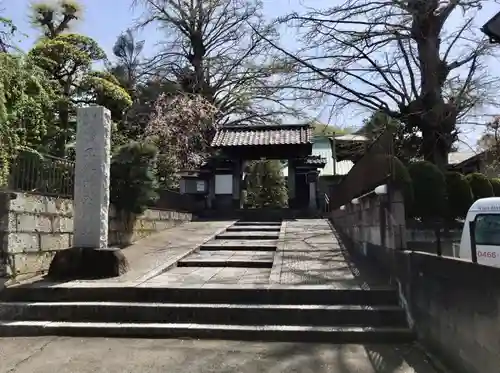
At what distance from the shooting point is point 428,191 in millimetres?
10656

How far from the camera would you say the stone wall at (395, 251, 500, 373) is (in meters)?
2.82

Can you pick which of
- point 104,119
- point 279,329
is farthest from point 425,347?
point 104,119

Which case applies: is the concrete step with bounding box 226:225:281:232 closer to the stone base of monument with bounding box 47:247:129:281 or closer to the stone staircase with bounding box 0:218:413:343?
the stone base of monument with bounding box 47:247:129:281

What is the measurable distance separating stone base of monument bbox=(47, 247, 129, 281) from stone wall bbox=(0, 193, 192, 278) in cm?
29

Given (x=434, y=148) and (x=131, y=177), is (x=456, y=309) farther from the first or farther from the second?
(x=434, y=148)

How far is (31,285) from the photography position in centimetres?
568

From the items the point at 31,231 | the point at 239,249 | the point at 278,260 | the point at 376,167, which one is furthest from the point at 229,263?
the point at 31,231

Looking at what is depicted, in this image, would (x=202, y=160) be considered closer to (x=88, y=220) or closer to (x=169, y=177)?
(x=169, y=177)

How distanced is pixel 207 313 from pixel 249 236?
5.92 m

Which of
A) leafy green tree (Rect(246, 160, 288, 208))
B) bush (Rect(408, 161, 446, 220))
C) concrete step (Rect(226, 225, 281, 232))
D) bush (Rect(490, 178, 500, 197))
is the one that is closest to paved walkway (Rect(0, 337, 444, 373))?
bush (Rect(408, 161, 446, 220))

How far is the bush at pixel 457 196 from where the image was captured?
1141 cm

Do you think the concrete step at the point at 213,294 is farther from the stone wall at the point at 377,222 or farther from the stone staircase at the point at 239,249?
the stone staircase at the point at 239,249

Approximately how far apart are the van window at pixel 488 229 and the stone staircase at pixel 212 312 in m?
2.83

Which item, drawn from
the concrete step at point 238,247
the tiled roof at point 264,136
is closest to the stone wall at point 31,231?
the concrete step at point 238,247
